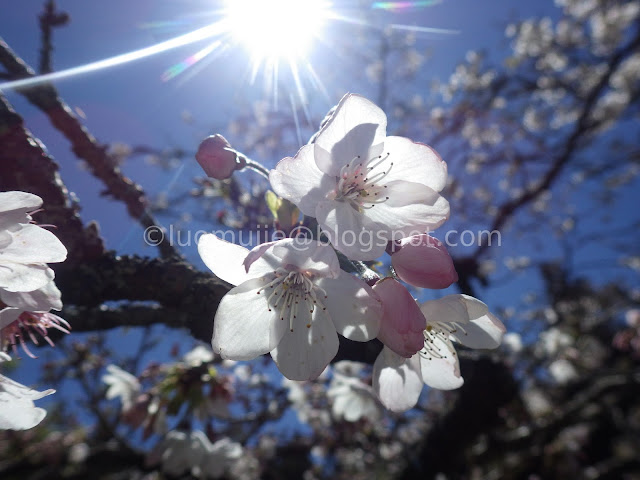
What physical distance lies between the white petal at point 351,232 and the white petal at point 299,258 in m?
0.04

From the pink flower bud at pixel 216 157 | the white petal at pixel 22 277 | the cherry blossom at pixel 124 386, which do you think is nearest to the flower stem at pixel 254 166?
the pink flower bud at pixel 216 157

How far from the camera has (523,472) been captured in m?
3.91

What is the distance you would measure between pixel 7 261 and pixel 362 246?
2.57 ft

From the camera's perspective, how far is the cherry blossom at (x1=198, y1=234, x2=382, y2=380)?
0.83 m

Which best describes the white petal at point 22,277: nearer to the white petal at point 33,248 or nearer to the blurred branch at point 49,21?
the white petal at point 33,248

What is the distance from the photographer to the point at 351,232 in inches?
34.4

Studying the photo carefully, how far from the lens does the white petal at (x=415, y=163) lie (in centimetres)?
100

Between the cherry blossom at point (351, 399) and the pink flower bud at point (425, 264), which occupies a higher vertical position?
the cherry blossom at point (351, 399)

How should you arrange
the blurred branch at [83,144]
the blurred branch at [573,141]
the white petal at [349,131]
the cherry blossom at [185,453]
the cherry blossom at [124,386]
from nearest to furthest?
the white petal at [349,131]
the blurred branch at [83,144]
the cherry blossom at [185,453]
the cherry blossom at [124,386]
the blurred branch at [573,141]

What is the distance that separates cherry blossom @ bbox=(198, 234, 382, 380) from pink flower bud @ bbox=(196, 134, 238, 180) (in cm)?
24

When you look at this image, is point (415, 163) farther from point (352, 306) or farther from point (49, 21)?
point (49, 21)

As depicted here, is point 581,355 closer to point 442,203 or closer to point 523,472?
point 523,472

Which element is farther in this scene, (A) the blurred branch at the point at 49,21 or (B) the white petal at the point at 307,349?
(A) the blurred branch at the point at 49,21

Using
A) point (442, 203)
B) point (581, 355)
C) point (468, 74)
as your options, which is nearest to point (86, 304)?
point (442, 203)
